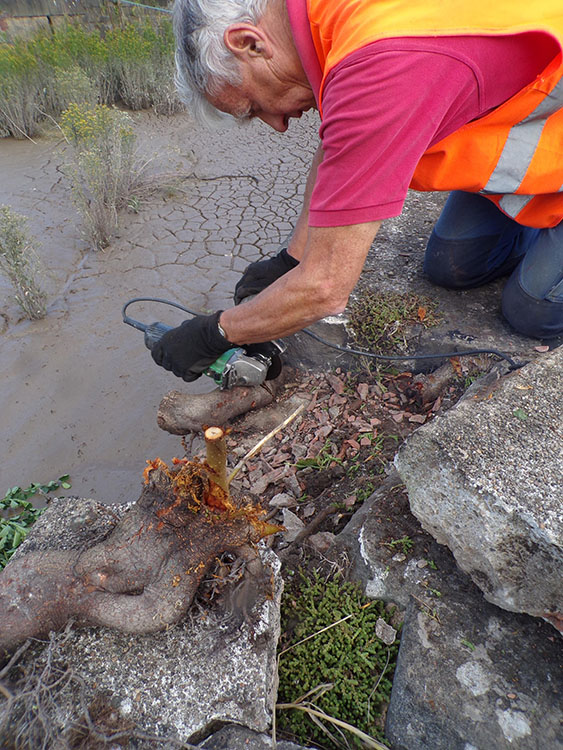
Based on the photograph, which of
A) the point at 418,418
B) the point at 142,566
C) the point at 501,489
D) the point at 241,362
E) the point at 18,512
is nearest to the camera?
the point at 501,489

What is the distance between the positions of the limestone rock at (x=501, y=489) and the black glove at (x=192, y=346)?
40.4 inches

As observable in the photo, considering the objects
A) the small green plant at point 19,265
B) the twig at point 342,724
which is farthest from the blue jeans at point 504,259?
the small green plant at point 19,265

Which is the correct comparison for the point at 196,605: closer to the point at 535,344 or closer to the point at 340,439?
the point at 340,439

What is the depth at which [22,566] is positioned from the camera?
1569 mm

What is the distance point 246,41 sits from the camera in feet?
5.59

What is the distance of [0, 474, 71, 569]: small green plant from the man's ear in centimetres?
222

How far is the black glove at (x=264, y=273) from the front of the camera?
9.00 ft

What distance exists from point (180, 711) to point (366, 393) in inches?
67.8

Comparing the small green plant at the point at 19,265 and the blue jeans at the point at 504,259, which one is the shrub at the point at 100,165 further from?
the blue jeans at the point at 504,259

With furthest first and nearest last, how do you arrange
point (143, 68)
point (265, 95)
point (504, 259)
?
point (143, 68) < point (504, 259) < point (265, 95)

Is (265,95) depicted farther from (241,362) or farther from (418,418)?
(418,418)

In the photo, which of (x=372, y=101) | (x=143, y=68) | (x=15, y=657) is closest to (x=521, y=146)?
(x=372, y=101)

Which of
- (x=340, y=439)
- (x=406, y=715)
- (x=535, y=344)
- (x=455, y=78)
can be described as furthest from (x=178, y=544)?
(x=535, y=344)

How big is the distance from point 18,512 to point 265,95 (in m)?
2.33
